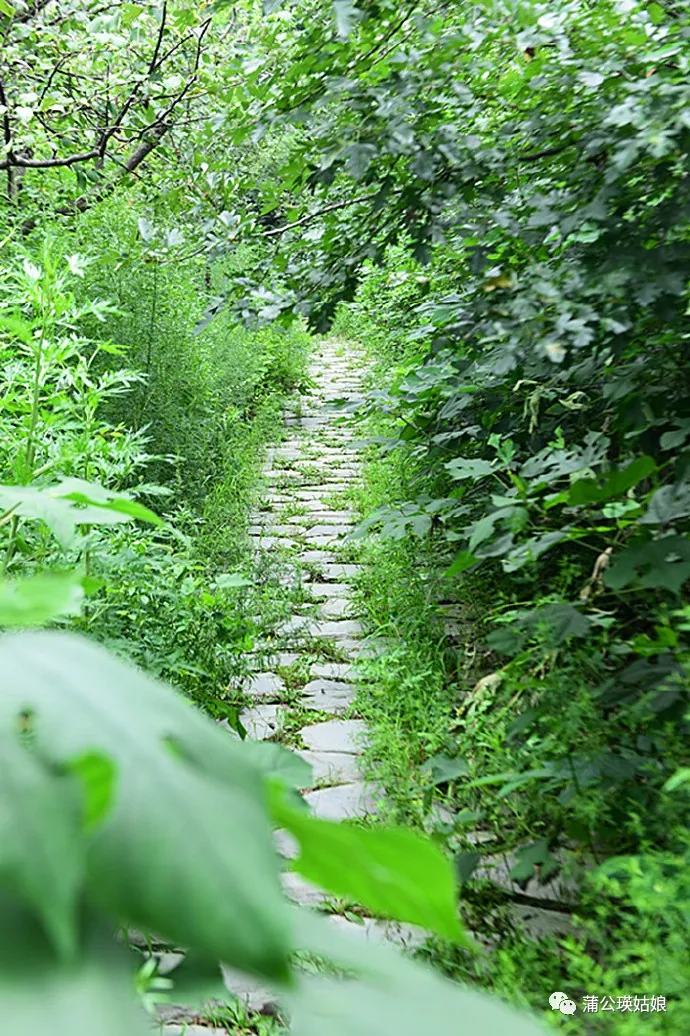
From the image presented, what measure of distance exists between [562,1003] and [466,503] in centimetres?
217

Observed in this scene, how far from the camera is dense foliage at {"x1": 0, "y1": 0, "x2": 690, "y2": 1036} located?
40cm

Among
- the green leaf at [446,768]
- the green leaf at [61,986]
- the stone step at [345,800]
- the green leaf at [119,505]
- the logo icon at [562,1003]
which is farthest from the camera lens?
the stone step at [345,800]

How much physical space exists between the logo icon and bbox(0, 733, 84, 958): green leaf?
1.37m

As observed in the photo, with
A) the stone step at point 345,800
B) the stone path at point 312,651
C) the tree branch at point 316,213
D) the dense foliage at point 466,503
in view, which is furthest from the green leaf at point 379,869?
the tree branch at point 316,213

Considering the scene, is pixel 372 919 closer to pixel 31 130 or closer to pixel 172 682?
pixel 172 682

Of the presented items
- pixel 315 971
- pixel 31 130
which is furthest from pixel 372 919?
pixel 31 130

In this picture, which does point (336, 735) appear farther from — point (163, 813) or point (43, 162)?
point (43, 162)

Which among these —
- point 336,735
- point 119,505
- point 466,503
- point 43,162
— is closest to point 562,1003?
point 119,505

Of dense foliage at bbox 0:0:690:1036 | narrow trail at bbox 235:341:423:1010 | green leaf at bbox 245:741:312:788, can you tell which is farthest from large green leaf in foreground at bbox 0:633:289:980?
narrow trail at bbox 235:341:423:1010

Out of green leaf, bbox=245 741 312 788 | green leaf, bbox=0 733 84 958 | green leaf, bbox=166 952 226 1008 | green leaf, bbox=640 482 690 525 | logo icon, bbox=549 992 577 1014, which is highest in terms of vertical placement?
green leaf, bbox=640 482 690 525

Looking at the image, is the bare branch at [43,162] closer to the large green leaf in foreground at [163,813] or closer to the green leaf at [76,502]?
the green leaf at [76,502]

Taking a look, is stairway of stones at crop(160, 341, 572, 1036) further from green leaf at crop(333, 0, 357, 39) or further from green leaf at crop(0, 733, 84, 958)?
green leaf at crop(333, 0, 357, 39)

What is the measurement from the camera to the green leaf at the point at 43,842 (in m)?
0.32

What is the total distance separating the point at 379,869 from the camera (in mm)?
402
